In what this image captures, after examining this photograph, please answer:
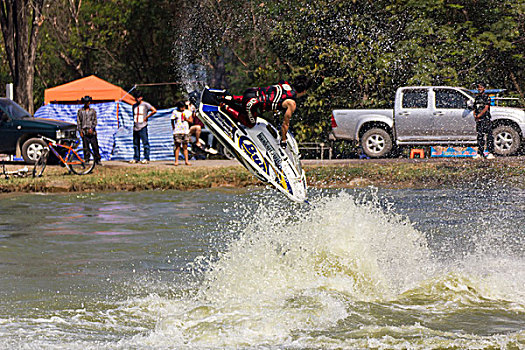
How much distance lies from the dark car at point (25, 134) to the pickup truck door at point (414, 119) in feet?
30.3

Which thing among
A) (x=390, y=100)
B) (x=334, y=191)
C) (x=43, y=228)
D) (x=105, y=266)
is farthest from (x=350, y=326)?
(x=390, y=100)

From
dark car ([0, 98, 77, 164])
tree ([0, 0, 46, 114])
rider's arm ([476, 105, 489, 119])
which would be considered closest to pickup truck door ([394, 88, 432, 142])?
rider's arm ([476, 105, 489, 119])

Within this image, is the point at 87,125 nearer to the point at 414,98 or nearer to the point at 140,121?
the point at 140,121

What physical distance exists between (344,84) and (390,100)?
1.59 meters

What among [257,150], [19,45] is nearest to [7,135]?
[19,45]

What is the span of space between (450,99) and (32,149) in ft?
38.3

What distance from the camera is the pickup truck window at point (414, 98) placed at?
23219 millimetres

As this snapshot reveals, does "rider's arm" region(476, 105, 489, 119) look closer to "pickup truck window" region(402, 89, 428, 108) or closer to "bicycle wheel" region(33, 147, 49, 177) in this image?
"pickup truck window" region(402, 89, 428, 108)

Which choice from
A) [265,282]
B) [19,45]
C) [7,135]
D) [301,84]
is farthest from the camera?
[19,45]

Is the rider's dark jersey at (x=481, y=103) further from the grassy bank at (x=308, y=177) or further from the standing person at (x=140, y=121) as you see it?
the standing person at (x=140, y=121)

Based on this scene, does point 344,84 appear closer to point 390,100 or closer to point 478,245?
point 390,100

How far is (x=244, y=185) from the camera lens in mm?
18516

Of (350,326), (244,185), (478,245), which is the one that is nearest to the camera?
(350,326)

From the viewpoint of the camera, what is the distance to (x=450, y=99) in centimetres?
2300
